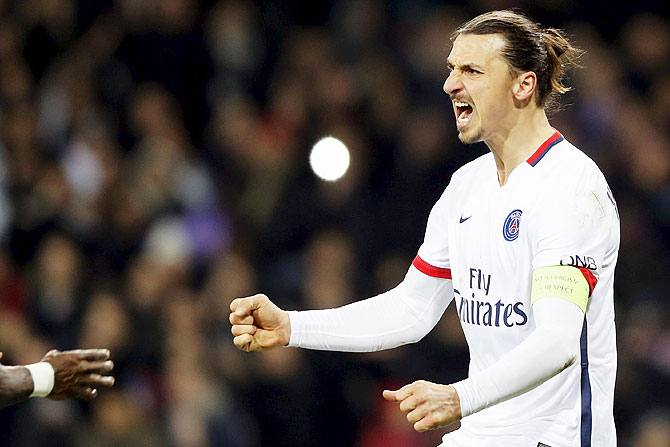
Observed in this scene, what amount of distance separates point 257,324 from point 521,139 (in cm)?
107

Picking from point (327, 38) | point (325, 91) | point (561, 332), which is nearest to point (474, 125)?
point (561, 332)

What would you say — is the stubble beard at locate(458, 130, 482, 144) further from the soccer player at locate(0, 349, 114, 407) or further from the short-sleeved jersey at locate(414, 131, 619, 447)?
the soccer player at locate(0, 349, 114, 407)

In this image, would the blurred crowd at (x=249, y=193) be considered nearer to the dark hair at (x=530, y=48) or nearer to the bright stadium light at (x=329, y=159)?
the bright stadium light at (x=329, y=159)

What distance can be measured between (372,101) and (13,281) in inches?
109

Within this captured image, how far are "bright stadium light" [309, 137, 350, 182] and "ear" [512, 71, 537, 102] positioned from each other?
12.9 ft

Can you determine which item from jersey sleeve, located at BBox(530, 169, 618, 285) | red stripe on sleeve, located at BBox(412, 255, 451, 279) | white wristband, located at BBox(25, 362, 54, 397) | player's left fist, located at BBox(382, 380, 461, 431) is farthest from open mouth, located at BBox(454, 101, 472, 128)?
white wristband, located at BBox(25, 362, 54, 397)

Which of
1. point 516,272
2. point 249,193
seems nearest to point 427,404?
point 516,272

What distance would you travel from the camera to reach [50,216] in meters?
8.25

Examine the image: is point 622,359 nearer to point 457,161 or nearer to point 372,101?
point 457,161

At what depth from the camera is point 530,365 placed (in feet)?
10.8

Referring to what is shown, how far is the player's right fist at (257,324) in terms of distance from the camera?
384 cm

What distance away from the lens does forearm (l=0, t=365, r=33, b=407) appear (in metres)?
4.10

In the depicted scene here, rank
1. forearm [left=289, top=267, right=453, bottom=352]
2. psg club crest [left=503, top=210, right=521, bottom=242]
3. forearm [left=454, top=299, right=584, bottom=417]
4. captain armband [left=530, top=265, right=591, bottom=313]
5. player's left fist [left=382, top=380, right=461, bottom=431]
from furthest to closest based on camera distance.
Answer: forearm [left=289, top=267, right=453, bottom=352], psg club crest [left=503, top=210, right=521, bottom=242], captain armband [left=530, top=265, right=591, bottom=313], forearm [left=454, top=299, right=584, bottom=417], player's left fist [left=382, top=380, right=461, bottom=431]

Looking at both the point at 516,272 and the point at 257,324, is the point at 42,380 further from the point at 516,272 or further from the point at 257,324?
the point at 516,272
